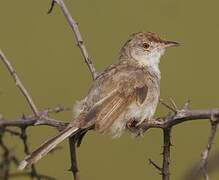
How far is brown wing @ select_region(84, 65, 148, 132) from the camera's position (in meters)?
5.59

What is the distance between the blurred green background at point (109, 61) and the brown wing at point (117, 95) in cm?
440

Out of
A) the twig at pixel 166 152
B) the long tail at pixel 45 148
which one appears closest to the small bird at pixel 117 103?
the long tail at pixel 45 148

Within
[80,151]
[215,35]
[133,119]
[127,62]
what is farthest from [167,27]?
[133,119]

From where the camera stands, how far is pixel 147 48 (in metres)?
7.03

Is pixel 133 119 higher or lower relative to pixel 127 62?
lower

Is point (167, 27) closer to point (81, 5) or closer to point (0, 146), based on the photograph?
point (81, 5)

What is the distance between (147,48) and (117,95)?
4.25 ft

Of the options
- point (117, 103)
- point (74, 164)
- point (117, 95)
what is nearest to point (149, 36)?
point (117, 95)

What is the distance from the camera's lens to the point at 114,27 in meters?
14.2

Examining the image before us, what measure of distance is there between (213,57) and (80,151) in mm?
3438

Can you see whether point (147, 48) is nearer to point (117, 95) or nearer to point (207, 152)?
point (117, 95)

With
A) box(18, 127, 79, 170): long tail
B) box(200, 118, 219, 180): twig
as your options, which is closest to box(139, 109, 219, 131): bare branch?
box(200, 118, 219, 180): twig

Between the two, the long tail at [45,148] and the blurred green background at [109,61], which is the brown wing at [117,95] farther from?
the blurred green background at [109,61]

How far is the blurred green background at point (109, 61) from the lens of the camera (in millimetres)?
10984
